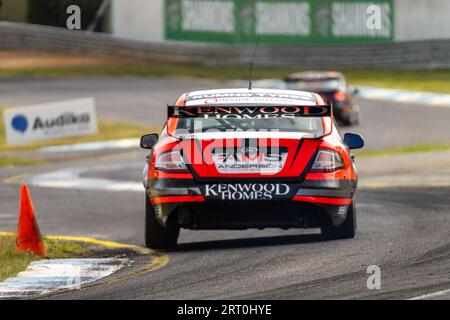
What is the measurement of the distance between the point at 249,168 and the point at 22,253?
2.13m

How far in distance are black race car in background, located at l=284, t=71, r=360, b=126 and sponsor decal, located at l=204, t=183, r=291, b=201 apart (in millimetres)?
20235

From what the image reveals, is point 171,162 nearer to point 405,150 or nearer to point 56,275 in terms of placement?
point 56,275

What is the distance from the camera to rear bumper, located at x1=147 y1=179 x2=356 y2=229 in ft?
40.4

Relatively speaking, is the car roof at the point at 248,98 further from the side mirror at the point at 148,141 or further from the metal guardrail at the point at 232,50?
the metal guardrail at the point at 232,50

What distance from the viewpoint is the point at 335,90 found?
3281cm

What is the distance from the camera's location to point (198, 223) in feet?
40.9

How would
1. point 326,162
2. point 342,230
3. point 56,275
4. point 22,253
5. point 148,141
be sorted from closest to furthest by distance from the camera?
1. point 56,275
2. point 326,162
3. point 22,253
4. point 148,141
5. point 342,230

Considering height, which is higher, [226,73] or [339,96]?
[339,96]

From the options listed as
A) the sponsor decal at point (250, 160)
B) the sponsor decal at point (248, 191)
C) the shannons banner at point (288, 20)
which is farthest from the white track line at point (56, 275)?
the shannons banner at point (288, 20)

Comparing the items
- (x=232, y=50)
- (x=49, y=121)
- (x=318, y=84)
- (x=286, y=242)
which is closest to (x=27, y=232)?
(x=286, y=242)

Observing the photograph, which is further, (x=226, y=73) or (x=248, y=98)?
(x=226, y=73)

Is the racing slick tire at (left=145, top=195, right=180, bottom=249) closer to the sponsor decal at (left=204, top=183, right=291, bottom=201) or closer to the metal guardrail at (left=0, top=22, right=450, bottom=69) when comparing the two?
the sponsor decal at (left=204, top=183, right=291, bottom=201)

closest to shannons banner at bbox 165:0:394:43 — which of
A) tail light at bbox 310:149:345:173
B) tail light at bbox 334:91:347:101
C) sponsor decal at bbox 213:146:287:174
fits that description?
tail light at bbox 334:91:347:101

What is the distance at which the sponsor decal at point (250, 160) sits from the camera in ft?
40.1
